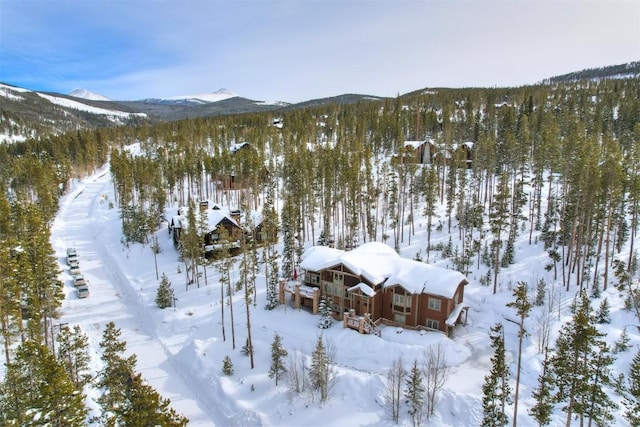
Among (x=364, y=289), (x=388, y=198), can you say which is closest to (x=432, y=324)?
(x=364, y=289)

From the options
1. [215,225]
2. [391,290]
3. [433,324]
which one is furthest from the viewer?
[215,225]

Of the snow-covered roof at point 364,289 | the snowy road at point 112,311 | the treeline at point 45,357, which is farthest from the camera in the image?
the snow-covered roof at point 364,289

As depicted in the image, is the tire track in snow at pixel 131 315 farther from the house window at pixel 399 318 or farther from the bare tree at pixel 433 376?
the house window at pixel 399 318

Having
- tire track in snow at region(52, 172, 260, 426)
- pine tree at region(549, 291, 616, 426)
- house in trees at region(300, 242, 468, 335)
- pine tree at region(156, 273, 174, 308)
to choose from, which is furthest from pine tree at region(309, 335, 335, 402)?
pine tree at region(156, 273, 174, 308)

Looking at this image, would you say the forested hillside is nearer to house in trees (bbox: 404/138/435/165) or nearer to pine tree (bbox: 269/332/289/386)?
house in trees (bbox: 404/138/435/165)

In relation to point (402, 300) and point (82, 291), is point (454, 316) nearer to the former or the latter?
point (402, 300)

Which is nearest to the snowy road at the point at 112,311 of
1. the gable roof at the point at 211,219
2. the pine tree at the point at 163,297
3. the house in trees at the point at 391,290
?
the pine tree at the point at 163,297

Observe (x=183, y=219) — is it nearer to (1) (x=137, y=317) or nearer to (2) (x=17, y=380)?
(1) (x=137, y=317)
